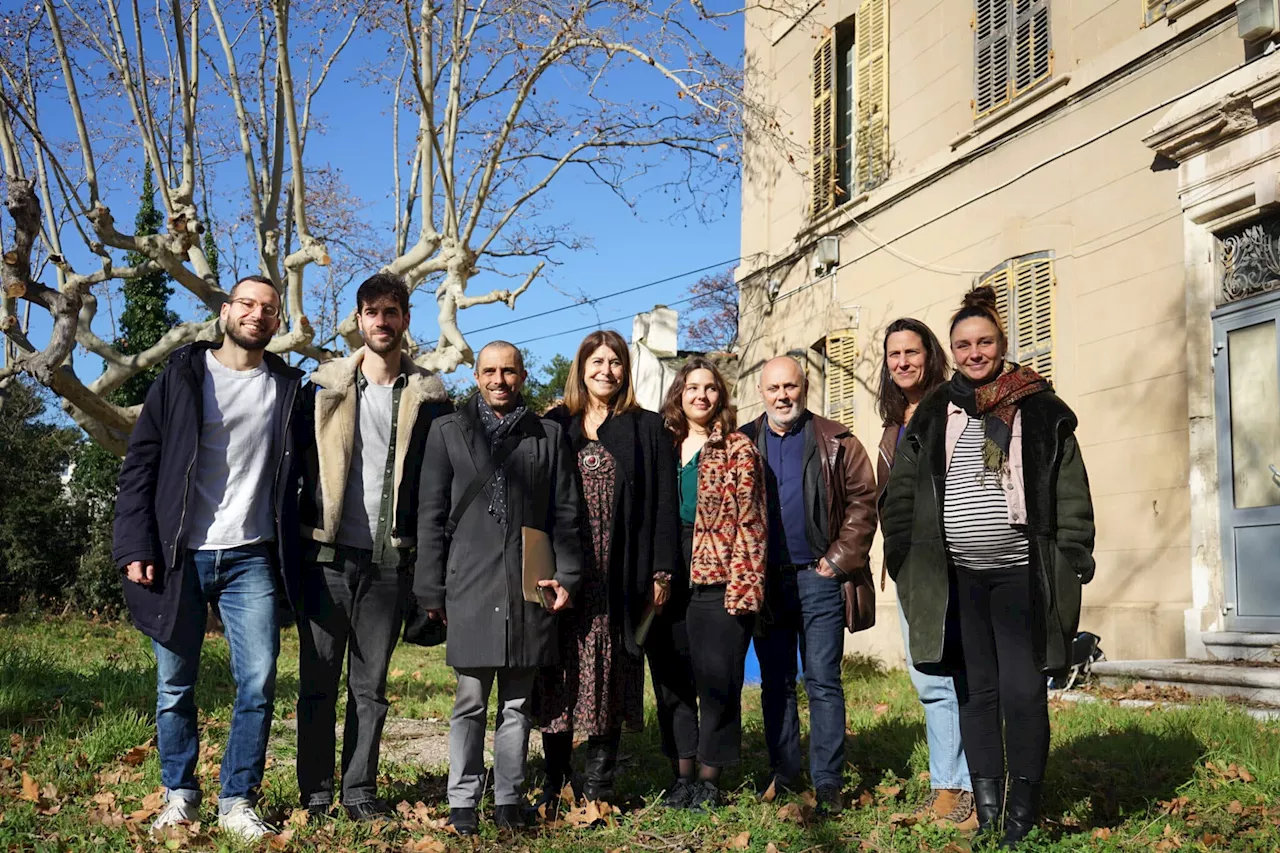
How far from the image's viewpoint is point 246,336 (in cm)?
438

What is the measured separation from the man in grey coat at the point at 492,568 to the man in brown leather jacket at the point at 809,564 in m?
1.03

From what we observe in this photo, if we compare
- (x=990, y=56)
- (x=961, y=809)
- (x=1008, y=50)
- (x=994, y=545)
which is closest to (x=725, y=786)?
(x=961, y=809)

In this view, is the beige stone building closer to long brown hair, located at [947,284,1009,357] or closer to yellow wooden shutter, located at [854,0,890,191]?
yellow wooden shutter, located at [854,0,890,191]

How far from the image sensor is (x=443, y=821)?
4.51 metres

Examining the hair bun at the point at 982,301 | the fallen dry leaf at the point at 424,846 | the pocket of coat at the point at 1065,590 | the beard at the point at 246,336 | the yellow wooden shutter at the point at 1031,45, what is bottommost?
the fallen dry leaf at the point at 424,846

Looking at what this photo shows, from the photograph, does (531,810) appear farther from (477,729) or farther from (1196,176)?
(1196,176)

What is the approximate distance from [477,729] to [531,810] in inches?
17.3

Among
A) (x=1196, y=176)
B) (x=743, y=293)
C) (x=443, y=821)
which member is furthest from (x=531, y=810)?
(x=743, y=293)

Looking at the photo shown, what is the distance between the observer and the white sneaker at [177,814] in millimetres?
4098

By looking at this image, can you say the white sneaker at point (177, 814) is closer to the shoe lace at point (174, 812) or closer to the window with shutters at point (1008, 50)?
the shoe lace at point (174, 812)

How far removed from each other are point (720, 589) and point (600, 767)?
3.06 feet

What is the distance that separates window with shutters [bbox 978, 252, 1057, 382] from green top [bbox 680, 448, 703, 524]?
198 inches

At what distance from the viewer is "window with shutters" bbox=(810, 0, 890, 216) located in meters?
12.3

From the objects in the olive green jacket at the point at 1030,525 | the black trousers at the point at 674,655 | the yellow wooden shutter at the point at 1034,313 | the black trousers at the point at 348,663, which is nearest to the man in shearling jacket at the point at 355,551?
the black trousers at the point at 348,663
